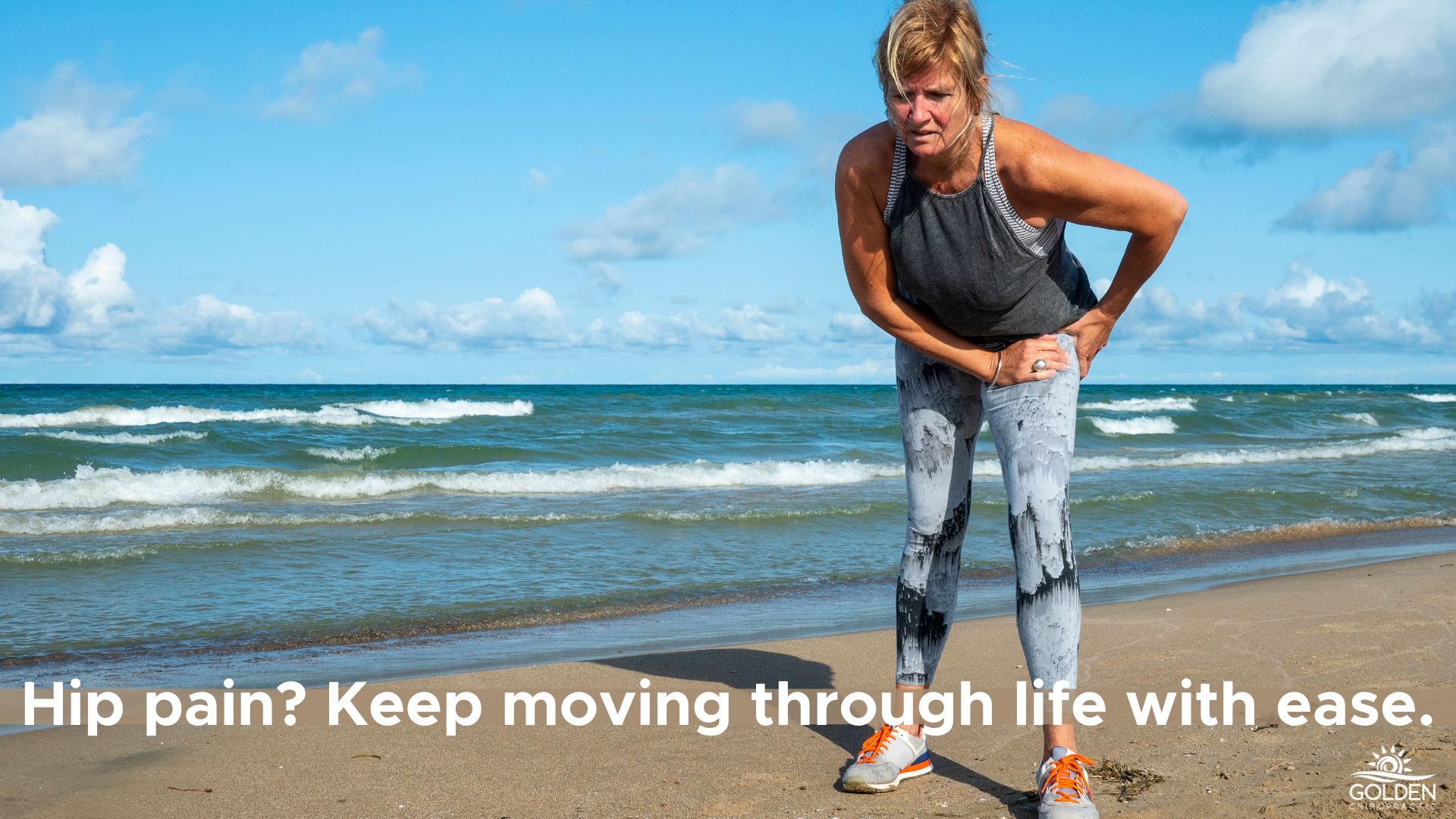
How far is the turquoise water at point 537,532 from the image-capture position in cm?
575

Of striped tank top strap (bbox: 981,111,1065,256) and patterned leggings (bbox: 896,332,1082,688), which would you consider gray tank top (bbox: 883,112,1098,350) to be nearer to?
striped tank top strap (bbox: 981,111,1065,256)

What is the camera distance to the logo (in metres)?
2.66

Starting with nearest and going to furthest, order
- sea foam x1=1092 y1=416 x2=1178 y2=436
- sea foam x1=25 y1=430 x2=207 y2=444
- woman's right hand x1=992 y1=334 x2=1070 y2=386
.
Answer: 1. woman's right hand x1=992 y1=334 x2=1070 y2=386
2. sea foam x1=25 y1=430 x2=207 y2=444
3. sea foam x1=1092 y1=416 x2=1178 y2=436

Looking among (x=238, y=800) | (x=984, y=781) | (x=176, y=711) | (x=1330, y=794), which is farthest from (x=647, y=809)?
(x=176, y=711)

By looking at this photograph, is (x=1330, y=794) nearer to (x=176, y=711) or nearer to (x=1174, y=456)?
(x=176, y=711)

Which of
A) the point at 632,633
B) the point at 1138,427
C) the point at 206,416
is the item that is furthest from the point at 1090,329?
the point at 206,416

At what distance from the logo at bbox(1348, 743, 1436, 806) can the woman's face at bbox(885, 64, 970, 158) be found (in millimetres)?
1877

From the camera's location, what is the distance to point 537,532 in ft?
29.3

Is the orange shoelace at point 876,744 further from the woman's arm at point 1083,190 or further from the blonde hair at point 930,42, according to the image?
the blonde hair at point 930,42

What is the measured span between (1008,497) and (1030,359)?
41cm

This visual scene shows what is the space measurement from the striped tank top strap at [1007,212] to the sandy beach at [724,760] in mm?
1380

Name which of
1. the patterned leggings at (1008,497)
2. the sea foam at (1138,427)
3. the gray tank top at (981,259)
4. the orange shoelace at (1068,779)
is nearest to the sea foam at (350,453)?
the patterned leggings at (1008,497)

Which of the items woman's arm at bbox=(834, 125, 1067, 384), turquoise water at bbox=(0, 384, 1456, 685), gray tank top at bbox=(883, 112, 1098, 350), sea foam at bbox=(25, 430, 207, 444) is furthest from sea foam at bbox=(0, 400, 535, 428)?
gray tank top at bbox=(883, 112, 1098, 350)

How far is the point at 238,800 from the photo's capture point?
3000 millimetres
